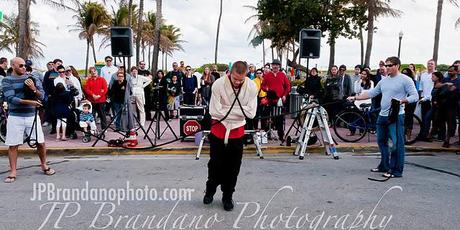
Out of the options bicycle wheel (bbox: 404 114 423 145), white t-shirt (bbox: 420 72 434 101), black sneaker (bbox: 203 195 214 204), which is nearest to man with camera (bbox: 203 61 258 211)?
black sneaker (bbox: 203 195 214 204)

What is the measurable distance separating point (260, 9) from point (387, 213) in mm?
26512

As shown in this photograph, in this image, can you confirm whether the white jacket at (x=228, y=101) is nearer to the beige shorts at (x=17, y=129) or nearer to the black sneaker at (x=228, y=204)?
the black sneaker at (x=228, y=204)

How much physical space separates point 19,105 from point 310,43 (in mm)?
7182

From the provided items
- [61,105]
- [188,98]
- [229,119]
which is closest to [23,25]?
[188,98]

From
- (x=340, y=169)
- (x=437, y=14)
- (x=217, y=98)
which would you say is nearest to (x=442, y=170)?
(x=340, y=169)

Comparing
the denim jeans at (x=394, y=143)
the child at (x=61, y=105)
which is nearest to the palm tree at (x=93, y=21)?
the child at (x=61, y=105)

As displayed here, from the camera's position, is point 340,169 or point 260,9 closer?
point 340,169

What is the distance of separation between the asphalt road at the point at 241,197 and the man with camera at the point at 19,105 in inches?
25.3

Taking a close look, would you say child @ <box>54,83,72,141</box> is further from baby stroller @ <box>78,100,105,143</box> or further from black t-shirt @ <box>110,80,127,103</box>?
black t-shirt @ <box>110,80,127,103</box>

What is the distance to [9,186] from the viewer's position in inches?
247

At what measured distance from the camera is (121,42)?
1052 centimetres

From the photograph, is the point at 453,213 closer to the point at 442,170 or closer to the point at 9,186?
the point at 442,170

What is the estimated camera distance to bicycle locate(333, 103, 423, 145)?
10.1 meters

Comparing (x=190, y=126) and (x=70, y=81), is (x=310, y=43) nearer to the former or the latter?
(x=190, y=126)
